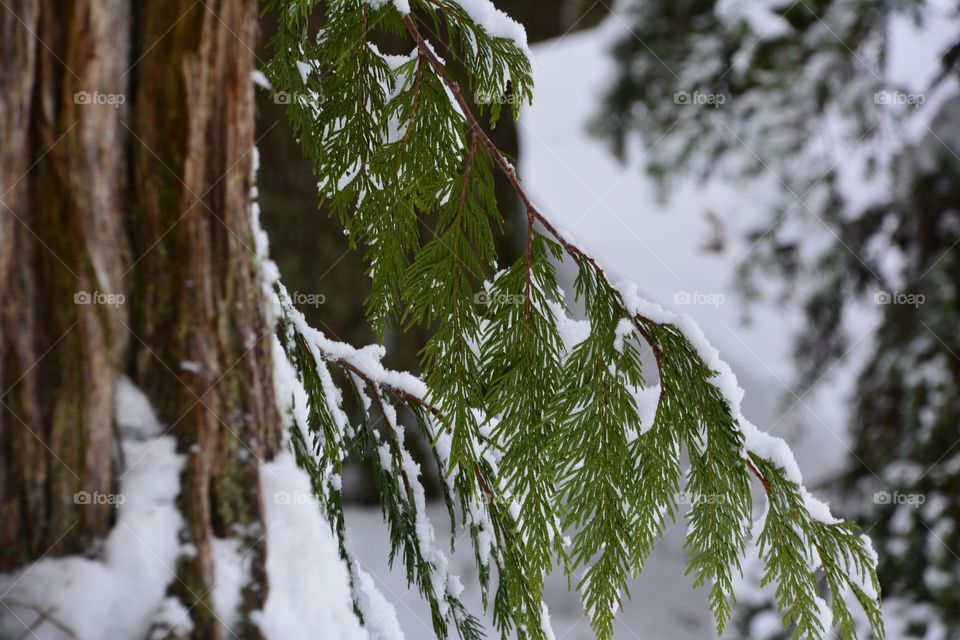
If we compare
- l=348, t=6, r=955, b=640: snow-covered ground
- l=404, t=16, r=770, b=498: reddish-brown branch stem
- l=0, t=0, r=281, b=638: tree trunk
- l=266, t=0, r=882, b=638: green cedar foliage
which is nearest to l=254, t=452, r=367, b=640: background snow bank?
l=0, t=0, r=281, b=638: tree trunk

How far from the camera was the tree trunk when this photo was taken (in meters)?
0.66

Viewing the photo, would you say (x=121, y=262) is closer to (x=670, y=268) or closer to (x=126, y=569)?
(x=126, y=569)

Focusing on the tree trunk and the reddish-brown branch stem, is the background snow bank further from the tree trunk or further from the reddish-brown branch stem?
the reddish-brown branch stem

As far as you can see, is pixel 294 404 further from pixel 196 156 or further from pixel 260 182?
pixel 260 182

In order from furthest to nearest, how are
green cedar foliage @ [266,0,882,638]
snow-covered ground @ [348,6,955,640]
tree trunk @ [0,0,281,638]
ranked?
snow-covered ground @ [348,6,955,640] < green cedar foliage @ [266,0,882,638] < tree trunk @ [0,0,281,638]

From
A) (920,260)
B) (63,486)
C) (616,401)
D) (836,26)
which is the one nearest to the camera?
(63,486)

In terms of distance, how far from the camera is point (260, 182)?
10.1 feet

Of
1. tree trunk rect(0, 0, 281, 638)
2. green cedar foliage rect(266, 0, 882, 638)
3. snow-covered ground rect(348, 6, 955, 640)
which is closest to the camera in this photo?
tree trunk rect(0, 0, 281, 638)

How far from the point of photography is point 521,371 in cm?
87

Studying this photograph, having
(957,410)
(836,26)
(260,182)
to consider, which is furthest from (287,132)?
(957,410)

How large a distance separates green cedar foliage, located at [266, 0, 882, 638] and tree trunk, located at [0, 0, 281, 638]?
195 millimetres

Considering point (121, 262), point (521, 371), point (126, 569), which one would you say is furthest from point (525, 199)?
point (126, 569)

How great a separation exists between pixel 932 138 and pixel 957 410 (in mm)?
972

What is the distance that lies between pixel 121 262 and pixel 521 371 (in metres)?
0.38
